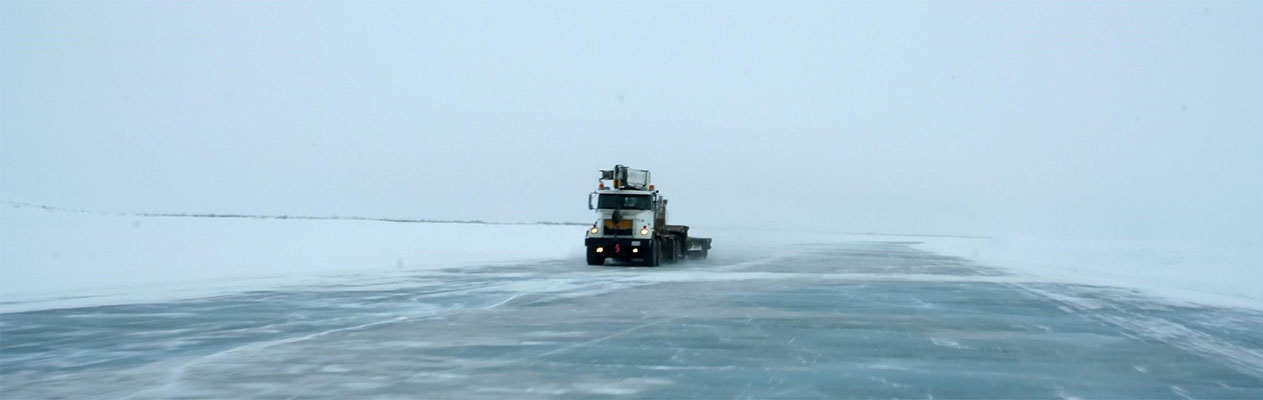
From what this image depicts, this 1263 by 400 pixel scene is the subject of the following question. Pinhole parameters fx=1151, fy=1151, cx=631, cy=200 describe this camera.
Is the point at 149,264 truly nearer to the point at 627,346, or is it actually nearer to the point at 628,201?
the point at 628,201

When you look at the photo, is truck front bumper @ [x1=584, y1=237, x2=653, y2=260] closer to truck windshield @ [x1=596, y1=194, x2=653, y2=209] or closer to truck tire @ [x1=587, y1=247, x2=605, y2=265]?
truck tire @ [x1=587, y1=247, x2=605, y2=265]

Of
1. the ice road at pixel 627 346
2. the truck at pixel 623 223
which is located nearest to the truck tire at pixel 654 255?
the truck at pixel 623 223

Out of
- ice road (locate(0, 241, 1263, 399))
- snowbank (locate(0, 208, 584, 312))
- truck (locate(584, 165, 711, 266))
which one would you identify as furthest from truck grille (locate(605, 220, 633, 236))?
ice road (locate(0, 241, 1263, 399))

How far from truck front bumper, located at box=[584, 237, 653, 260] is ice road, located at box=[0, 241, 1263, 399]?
12289 millimetres

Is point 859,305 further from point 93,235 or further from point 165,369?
point 93,235

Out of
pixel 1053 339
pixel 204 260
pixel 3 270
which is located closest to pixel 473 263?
pixel 204 260

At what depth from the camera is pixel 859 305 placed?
21.8m

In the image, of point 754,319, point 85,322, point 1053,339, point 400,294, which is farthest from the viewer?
point 400,294

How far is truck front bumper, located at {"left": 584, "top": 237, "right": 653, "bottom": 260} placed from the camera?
124 ft

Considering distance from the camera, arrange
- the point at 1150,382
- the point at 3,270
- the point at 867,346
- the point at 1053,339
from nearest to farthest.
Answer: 1. the point at 1150,382
2. the point at 867,346
3. the point at 1053,339
4. the point at 3,270

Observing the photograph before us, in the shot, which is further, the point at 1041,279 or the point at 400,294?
the point at 1041,279

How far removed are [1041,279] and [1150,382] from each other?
24.1 metres

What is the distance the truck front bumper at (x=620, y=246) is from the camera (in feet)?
124

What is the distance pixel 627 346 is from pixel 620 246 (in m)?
23.5
